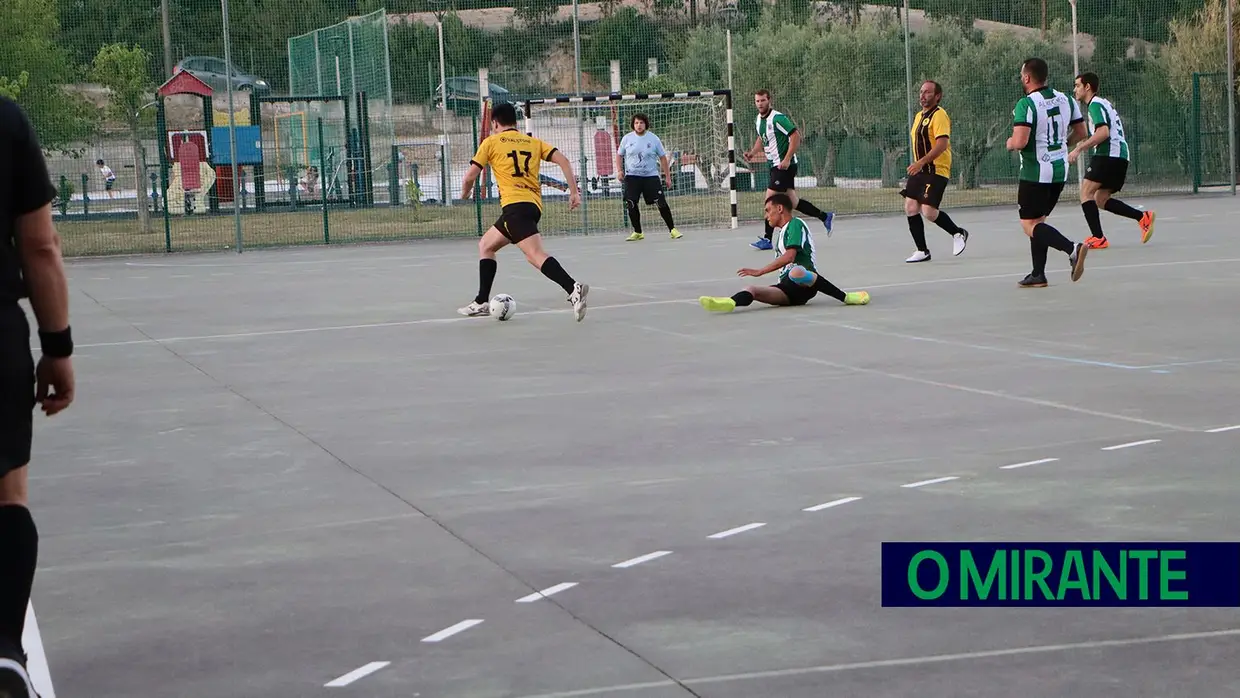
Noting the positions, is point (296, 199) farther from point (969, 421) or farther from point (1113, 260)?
point (969, 421)

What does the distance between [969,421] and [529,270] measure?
12087 mm

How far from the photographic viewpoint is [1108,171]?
1856cm

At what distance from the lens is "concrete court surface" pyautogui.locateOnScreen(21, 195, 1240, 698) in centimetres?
441

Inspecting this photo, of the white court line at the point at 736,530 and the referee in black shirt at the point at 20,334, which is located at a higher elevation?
the referee in black shirt at the point at 20,334

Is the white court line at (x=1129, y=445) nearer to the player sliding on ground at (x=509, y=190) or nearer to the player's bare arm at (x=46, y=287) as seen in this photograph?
the player's bare arm at (x=46, y=287)

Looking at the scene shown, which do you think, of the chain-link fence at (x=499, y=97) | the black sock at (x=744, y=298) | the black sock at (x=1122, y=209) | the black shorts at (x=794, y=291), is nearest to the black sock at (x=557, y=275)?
the black sock at (x=744, y=298)

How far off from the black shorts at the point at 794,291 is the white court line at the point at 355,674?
9570 mm

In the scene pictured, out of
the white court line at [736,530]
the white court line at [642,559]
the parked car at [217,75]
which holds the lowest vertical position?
the white court line at [642,559]

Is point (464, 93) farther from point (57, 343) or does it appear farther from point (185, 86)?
point (57, 343)

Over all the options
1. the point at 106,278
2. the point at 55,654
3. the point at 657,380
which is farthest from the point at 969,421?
the point at 106,278

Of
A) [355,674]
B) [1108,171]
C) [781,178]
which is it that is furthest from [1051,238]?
[355,674]

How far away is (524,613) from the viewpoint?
4.88 metres

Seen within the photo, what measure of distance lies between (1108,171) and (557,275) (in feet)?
26.2

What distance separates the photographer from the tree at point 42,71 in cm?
3100
